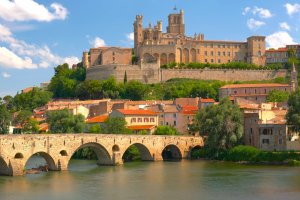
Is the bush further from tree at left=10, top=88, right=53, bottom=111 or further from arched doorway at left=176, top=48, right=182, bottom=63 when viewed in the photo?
arched doorway at left=176, top=48, right=182, bottom=63

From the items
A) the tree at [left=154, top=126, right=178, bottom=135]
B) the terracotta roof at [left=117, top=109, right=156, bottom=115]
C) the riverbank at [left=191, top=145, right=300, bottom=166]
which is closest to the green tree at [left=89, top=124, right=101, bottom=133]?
the terracotta roof at [left=117, top=109, right=156, bottom=115]

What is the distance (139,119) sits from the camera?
6962 centimetres

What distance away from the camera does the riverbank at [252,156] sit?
5084cm

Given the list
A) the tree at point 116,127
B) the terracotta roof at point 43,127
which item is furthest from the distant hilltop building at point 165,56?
the tree at point 116,127

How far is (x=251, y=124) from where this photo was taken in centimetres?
5772

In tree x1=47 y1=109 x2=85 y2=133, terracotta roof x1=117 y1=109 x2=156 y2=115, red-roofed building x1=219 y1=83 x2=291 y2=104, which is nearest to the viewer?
tree x1=47 y1=109 x2=85 y2=133

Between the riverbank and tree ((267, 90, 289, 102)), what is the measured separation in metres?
24.1

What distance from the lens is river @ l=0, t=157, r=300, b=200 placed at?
1382 inches

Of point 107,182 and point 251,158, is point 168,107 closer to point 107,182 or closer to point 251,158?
point 251,158

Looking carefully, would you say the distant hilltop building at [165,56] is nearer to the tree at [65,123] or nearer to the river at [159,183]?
the tree at [65,123]

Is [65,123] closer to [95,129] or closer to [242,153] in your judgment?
[95,129]

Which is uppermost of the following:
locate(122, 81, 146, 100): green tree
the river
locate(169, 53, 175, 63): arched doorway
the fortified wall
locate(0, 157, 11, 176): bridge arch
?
locate(169, 53, 175, 63): arched doorway

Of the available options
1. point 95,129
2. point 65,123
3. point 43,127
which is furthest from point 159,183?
point 43,127

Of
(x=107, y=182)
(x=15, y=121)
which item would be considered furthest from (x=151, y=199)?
(x=15, y=121)
